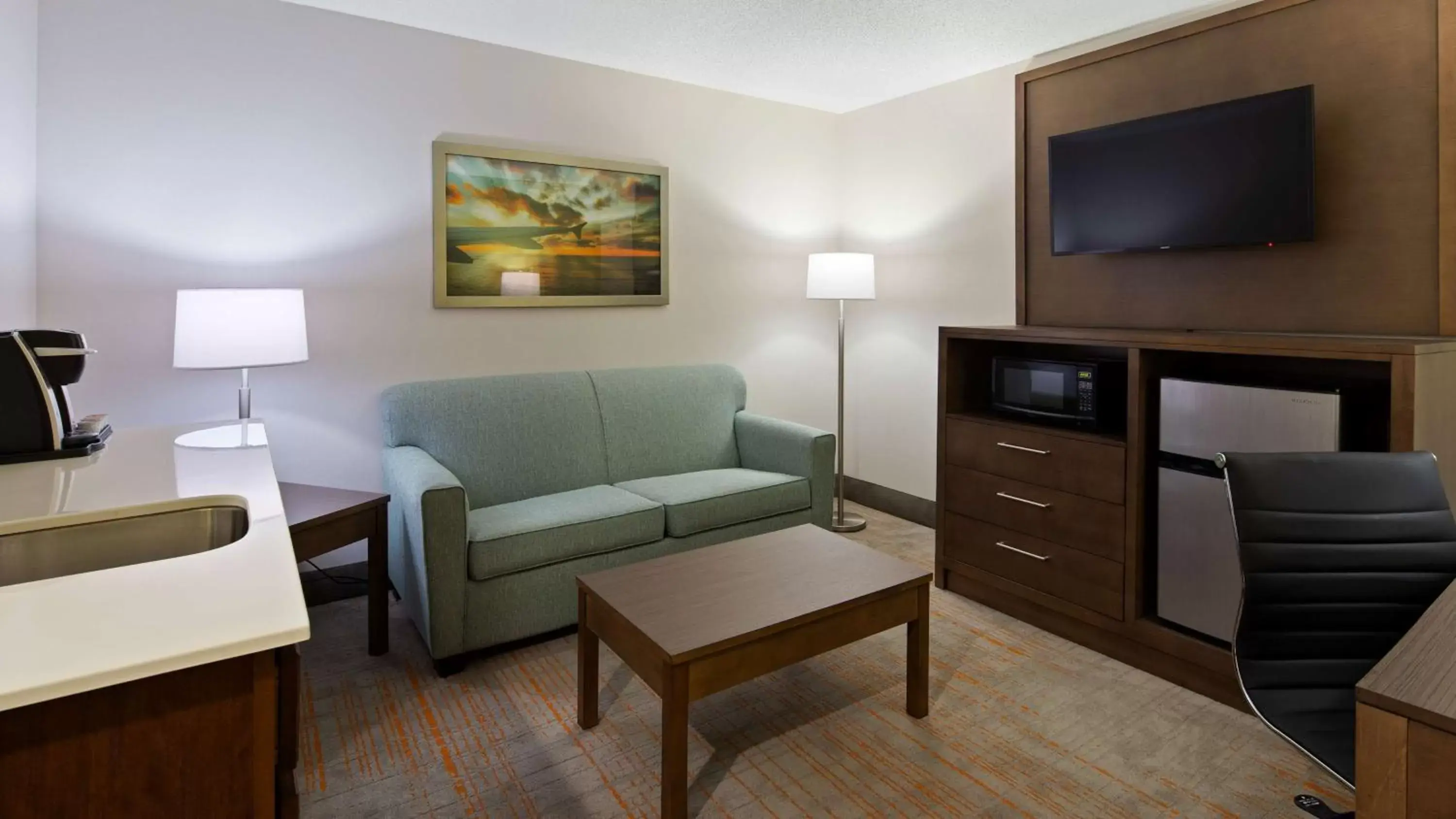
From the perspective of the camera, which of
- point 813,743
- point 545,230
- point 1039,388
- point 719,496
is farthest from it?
point 545,230

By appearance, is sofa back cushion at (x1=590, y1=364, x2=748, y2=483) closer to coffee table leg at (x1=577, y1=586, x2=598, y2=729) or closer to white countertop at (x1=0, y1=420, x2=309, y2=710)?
coffee table leg at (x1=577, y1=586, x2=598, y2=729)

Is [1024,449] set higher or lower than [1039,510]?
higher

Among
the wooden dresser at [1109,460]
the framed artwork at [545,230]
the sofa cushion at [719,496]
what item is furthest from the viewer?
the framed artwork at [545,230]

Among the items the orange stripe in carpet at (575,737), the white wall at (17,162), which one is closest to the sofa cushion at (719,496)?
the orange stripe in carpet at (575,737)

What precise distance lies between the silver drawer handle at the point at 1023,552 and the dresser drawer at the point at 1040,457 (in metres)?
0.26

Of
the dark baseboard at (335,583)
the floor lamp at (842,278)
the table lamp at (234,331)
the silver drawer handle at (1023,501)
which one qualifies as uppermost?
the floor lamp at (842,278)

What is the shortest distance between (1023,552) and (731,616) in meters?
1.44

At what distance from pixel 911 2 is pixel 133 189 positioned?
2847 mm

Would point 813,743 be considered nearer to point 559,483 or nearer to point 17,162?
point 559,483

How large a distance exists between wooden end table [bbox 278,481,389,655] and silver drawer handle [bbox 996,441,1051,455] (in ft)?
7.34

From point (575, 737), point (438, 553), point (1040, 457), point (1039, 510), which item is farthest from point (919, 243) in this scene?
point (575, 737)

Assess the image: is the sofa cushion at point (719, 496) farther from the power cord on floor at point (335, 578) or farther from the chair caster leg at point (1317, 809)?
the chair caster leg at point (1317, 809)

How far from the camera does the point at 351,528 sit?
2.54m

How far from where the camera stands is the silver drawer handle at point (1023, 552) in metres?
2.85
